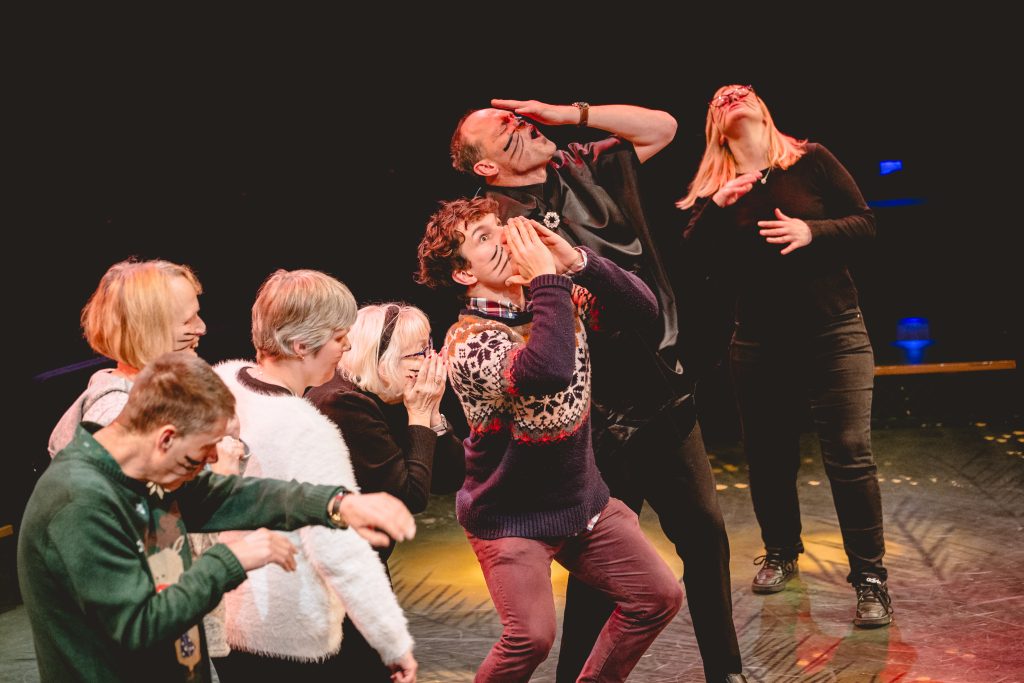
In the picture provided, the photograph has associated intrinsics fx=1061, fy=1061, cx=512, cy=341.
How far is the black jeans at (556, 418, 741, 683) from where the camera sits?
296 centimetres

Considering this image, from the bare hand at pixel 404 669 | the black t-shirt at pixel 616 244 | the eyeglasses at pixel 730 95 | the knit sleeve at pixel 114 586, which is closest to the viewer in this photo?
the knit sleeve at pixel 114 586

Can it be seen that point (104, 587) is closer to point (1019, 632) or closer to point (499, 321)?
point (499, 321)

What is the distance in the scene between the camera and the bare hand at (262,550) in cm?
170

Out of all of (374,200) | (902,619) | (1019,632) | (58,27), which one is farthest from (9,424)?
(1019,632)

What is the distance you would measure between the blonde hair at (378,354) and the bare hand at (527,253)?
324 millimetres

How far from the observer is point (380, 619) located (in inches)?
85.0

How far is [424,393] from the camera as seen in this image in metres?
2.62

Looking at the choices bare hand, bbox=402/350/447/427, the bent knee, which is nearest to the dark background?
bare hand, bbox=402/350/447/427

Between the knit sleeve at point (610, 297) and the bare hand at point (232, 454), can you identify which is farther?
the knit sleeve at point (610, 297)

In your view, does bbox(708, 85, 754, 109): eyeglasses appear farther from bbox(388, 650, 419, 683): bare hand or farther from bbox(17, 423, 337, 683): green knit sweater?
bbox(17, 423, 337, 683): green knit sweater

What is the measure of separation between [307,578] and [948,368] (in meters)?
5.70

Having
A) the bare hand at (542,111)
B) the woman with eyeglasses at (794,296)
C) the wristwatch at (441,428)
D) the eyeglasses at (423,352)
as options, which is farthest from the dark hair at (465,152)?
the woman with eyeglasses at (794,296)

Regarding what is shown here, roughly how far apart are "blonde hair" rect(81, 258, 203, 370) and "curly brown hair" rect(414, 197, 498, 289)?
627mm

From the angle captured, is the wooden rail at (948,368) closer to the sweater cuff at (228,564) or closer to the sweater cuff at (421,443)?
the sweater cuff at (421,443)
